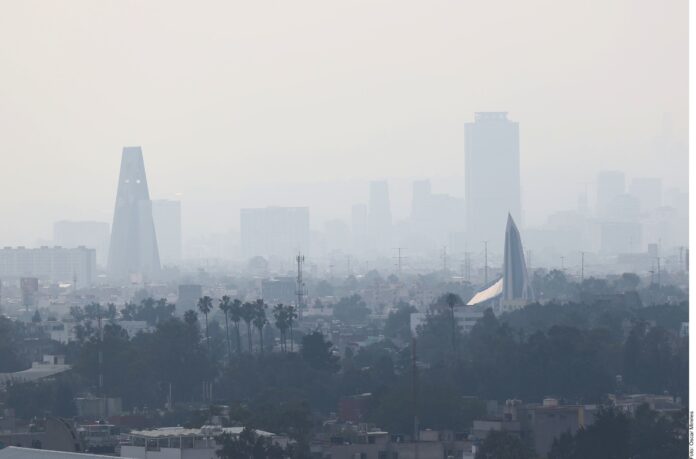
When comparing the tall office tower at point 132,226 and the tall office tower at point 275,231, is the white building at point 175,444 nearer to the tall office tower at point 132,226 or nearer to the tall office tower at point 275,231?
the tall office tower at point 275,231

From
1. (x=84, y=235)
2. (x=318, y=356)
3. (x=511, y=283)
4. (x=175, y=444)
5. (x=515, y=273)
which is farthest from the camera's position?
(x=84, y=235)

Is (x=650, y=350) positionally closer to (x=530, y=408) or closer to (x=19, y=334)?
(x=530, y=408)

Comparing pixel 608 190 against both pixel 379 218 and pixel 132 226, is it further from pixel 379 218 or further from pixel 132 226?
pixel 132 226

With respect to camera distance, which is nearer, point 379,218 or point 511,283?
point 511,283

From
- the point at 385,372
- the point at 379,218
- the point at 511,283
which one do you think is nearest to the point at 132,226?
the point at 379,218

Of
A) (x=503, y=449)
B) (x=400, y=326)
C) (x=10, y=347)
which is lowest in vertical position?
(x=400, y=326)

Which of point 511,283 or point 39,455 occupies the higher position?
point 39,455

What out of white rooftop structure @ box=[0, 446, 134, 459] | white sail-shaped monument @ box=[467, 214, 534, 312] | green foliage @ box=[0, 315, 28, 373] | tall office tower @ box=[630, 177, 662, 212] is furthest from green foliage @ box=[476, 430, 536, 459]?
tall office tower @ box=[630, 177, 662, 212]

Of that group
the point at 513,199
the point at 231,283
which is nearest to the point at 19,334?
the point at 231,283
